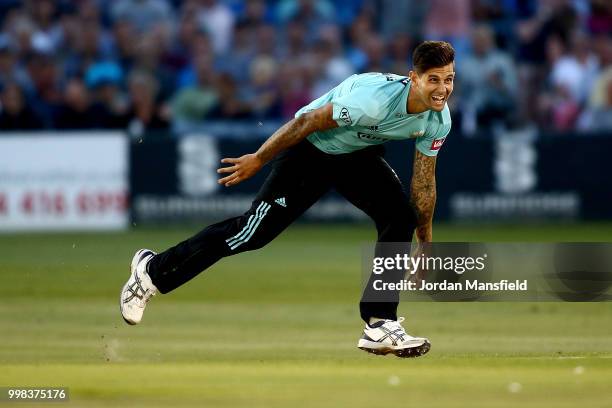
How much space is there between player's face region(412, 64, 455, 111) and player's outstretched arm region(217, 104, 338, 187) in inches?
22.5

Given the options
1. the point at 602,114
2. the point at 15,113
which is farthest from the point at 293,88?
the point at 602,114

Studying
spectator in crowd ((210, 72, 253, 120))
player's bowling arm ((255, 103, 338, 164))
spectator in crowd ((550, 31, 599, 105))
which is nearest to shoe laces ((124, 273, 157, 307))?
player's bowling arm ((255, 103, 338, 164))

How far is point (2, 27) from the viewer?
21125 millimetres

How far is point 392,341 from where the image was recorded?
8.80m

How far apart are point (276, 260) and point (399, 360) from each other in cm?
700

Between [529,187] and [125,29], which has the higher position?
[125,29]

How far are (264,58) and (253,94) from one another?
58 centimetres

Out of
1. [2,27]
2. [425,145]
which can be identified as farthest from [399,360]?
[2,27]

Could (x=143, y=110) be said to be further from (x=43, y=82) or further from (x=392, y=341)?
(x=392, y=341)

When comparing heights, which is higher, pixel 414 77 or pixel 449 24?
pixel 449 24

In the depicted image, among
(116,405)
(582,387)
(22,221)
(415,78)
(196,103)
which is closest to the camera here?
(116,405)

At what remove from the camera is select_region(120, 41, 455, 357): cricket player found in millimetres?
8523

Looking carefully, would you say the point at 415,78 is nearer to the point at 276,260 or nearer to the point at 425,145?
the point at 425,145

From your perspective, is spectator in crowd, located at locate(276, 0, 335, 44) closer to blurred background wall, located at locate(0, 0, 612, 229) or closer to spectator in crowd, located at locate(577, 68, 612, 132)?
blurred background wall, located at locate(0, 0, 612, 229)
